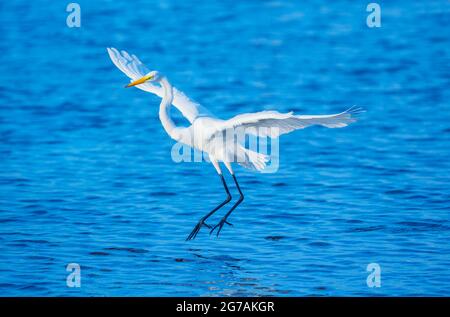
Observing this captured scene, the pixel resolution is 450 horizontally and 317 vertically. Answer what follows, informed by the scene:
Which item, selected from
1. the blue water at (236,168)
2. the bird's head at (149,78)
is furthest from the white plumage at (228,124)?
the blue water at (236,168)

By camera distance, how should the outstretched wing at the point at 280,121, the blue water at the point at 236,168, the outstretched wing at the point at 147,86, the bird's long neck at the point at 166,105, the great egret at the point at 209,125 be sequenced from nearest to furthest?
the outstretched wing at the point at 280,121
the great egret at the point at 209,125
the blue water at the point at 236,168
the bird's long neck at the point at 166,105
the outstretched wing at the point at 147,86

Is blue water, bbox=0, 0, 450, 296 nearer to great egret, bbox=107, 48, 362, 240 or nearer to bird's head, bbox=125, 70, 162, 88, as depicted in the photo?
great egret, bbox=107, 48, 362, 240

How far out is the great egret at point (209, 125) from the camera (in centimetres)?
998

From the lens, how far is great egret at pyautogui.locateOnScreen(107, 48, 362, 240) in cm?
998

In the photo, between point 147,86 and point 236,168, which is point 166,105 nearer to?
point 147,86

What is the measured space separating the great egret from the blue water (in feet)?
3.37

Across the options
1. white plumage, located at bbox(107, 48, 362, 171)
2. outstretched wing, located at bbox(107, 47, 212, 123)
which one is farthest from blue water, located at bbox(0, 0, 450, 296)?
outstretched wing, located at bbox(107, 47, 212, 123)

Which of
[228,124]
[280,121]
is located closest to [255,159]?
[228,124]

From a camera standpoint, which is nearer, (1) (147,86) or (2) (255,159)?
(2) (255,159)

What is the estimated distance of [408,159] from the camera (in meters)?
15.2

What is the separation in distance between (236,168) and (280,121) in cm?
519

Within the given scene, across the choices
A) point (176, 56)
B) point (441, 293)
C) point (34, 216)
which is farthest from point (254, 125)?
point (176, 56)

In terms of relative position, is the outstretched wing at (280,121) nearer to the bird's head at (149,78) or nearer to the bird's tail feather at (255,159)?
the bird's tail feather at (255,159)

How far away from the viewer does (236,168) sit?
15.1 metres
